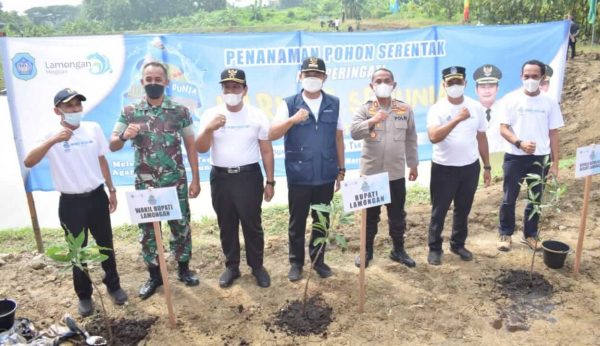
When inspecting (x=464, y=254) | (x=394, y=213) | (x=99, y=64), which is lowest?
(x=464, y=254)

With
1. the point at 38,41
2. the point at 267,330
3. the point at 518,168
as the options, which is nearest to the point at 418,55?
the point at 518,168

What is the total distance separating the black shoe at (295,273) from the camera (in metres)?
4.05

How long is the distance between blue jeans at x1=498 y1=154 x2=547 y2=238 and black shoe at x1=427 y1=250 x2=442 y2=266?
34.3 inches

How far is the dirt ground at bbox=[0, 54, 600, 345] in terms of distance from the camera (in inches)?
130

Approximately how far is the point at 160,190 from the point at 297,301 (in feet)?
4.75

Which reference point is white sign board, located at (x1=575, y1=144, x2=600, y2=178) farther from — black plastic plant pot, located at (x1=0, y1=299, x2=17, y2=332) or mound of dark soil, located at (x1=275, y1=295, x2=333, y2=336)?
black plastic plant pot, located at (x1=0, y1=299, x2=17, y2=332)

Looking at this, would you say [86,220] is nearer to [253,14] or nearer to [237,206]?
[237,206]

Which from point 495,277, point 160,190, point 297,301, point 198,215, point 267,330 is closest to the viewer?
point 160,190

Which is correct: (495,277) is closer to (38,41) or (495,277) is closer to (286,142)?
(286,142)

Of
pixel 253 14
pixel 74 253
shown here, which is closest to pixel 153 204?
pixel 74 253

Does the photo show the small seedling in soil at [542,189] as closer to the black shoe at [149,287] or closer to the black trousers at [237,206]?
the black trousers at [237,206]

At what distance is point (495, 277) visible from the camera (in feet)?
13.4

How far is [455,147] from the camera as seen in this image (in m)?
3.96

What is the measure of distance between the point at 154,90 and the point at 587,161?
362 cm
